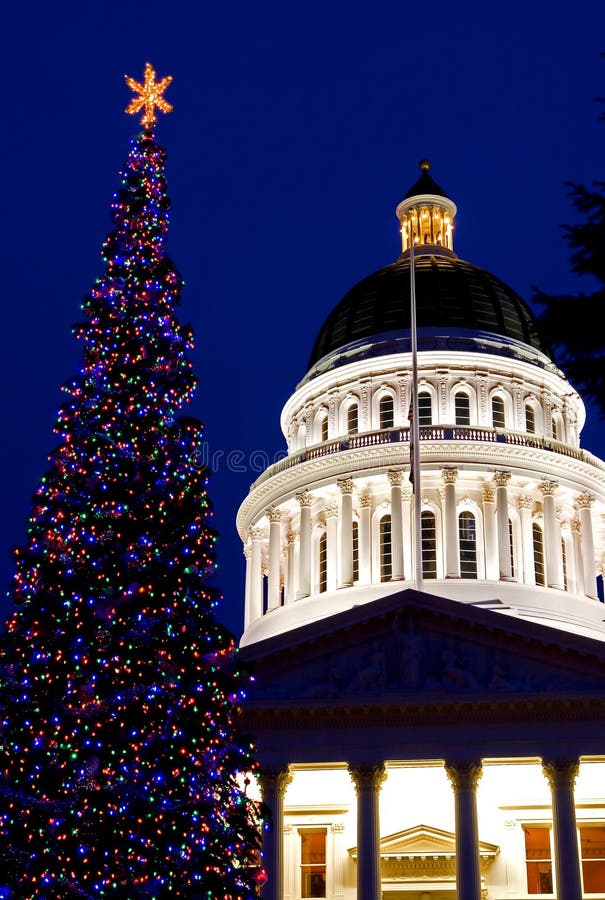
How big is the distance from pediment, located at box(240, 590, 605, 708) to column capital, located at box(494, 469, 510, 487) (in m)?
17.5

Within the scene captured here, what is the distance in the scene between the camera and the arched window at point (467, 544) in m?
56.9

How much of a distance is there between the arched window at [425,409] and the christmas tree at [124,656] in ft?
131

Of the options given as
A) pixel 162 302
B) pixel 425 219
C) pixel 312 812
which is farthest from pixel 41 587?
pixel 425 219

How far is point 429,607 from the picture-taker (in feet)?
135

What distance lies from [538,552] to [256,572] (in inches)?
497

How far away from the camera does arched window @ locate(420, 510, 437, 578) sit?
56875 millimetres

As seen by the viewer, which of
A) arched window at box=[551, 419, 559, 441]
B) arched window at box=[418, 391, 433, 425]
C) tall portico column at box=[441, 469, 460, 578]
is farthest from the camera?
arched window at box=[551, 419, 559, 441]

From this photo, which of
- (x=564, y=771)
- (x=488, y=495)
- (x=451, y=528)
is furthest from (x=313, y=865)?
(x=488, y=495)

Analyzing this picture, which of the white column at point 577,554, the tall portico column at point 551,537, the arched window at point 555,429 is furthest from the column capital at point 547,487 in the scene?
the arched window at point 555,429

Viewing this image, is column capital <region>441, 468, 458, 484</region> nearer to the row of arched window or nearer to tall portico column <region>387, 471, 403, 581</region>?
tall portico column <region>387, 471, 403, 581</region>

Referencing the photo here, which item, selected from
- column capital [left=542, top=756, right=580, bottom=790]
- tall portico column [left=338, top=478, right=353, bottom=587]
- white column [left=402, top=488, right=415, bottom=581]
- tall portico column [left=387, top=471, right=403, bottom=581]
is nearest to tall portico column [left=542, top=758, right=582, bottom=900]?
column capital [left=542, top=756, right=580, bottom=790]

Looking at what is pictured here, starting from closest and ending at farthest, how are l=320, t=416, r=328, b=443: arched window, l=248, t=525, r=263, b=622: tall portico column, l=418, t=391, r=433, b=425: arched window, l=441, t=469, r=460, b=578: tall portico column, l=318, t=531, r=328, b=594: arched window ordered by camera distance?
l=441, t=469, r=460, b=578: tall portico column
l=318, t=531, r=328, b=594: arched window
l=248, t=525, r=263, b=622: tall portico column
l=418, t=391, r=433, b=425: arched window
l=320, t=416, r=328, b=443: arched window

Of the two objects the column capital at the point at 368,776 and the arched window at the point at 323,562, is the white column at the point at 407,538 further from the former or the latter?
the column capital at the point at 368,776

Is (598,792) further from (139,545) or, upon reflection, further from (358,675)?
(139,545)
